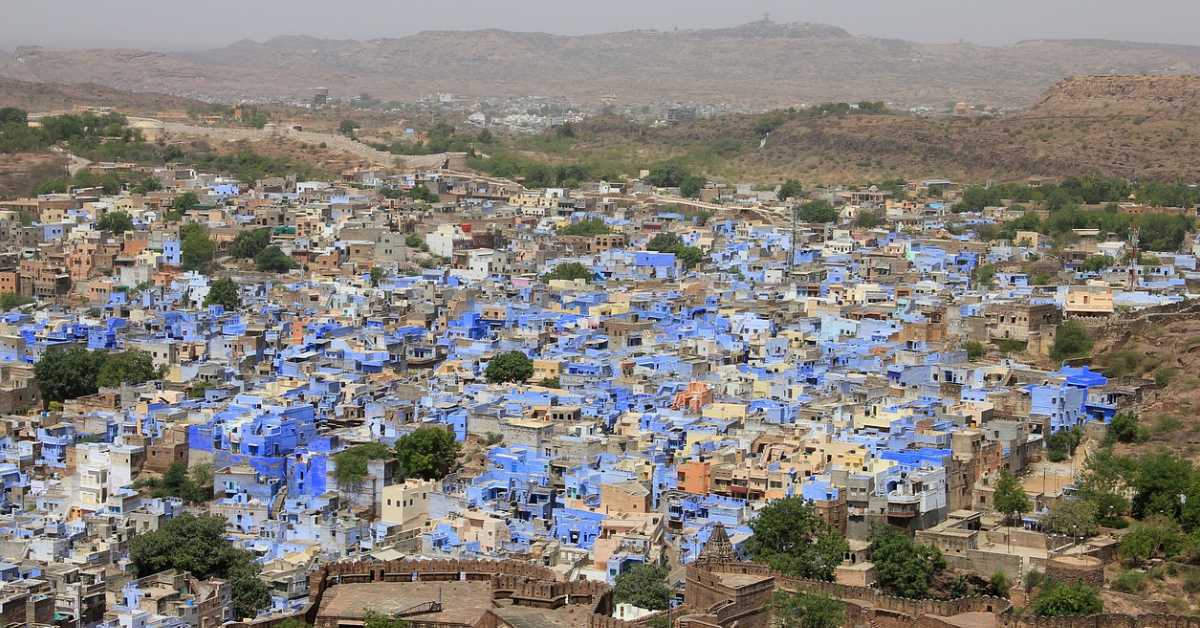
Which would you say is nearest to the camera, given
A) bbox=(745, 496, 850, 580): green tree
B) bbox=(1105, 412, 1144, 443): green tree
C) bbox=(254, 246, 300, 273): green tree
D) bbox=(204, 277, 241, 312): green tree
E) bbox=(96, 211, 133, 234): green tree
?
bbox=(745, 496, 850, 580): green tree

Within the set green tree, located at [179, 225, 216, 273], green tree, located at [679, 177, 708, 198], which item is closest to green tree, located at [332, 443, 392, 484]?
green tree, located at [179, 225, 216, 273]

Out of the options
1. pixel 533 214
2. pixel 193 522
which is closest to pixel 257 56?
pixel 533 214

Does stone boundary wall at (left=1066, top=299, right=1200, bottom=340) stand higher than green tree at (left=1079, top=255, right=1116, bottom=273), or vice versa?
stone boundary wall at (left=1066, top=299, right=1200, bottom=340)

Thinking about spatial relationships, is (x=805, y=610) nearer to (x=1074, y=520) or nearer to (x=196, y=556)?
(x=1074, y=520)

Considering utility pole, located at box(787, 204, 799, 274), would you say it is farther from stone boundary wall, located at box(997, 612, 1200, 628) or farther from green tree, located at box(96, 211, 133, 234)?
stone boundary wall, located at box(997, 612, 1200, 628)

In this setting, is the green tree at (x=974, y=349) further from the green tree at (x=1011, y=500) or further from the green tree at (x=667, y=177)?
the green tree at (x=667, y=177)

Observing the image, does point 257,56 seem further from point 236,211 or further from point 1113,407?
point 1113,407
